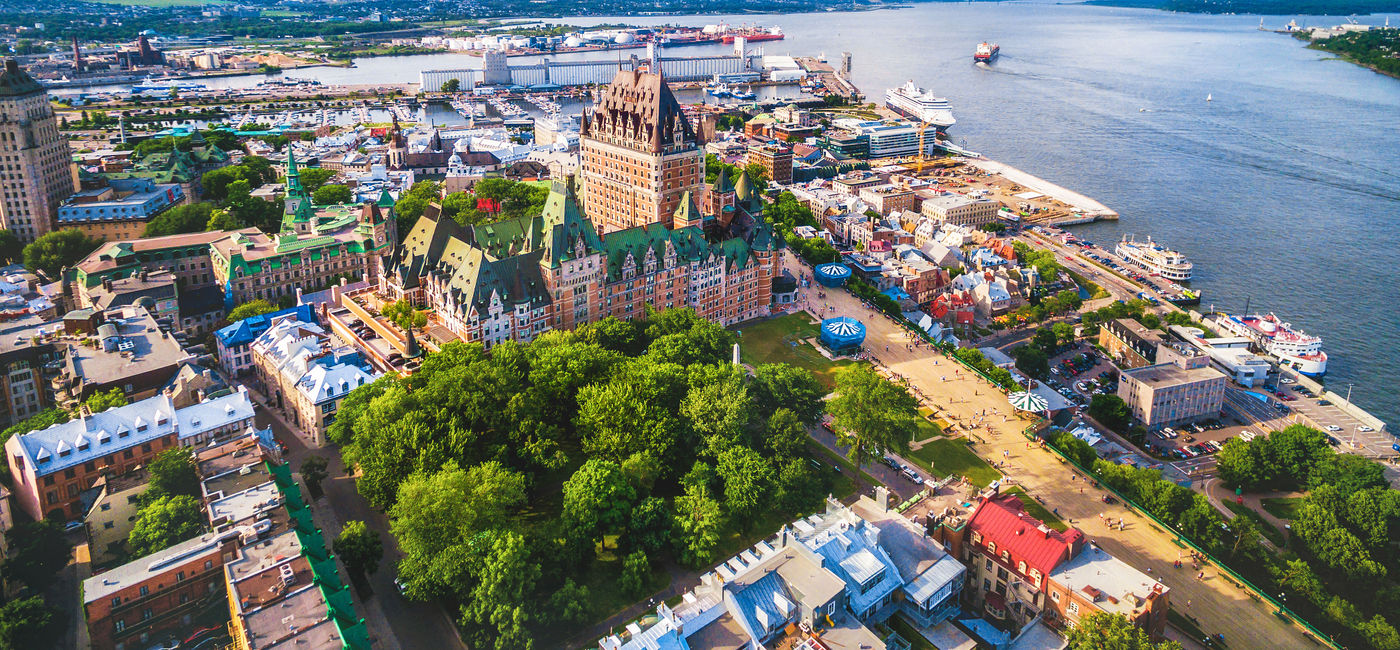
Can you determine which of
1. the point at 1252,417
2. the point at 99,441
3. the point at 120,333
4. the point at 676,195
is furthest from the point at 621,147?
the point at 1252,417

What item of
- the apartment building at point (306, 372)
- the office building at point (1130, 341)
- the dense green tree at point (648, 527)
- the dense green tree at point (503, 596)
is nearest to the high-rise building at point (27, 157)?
the apartment building at point (306, 372)

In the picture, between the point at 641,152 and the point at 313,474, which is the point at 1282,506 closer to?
the point at 641,152

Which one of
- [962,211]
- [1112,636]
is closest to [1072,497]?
[1112,636]

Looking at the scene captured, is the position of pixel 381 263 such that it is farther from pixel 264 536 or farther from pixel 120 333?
pixel 264 536

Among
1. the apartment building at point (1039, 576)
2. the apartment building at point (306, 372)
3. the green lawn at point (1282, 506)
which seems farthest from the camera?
the green lawn at point (1282, 506)

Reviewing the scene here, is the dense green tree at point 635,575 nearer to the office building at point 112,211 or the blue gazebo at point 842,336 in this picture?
the blue gazebo at point 842,336
